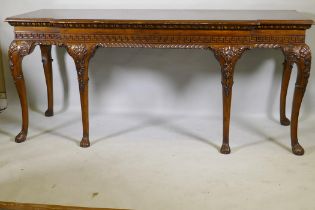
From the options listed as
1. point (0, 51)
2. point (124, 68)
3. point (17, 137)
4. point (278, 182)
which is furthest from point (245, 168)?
point (0, 51)

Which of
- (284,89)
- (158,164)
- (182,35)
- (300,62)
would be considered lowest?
(158,164)

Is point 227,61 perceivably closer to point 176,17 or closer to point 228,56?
point 228,56

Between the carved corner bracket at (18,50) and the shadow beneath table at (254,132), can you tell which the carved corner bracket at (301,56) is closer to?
the shadow beneath table at (254,132)

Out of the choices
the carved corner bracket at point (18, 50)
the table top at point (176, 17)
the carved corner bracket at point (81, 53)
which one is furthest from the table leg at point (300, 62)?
the carved corner bracket at point (18, 50)

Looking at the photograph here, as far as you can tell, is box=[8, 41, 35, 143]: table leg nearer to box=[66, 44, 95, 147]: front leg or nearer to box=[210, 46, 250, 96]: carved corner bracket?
box=[66, 44, 95, 147]: front leg

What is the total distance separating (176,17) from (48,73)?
0.94 metres

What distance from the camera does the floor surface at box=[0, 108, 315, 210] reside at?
5.16ft

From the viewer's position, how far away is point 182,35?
1804mm

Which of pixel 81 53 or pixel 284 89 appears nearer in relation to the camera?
pixel 81 53

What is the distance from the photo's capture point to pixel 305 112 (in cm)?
243

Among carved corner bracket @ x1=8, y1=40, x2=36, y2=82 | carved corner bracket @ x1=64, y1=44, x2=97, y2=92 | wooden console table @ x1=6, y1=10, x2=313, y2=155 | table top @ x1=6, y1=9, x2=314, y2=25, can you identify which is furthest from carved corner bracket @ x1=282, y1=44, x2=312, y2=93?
carved corner bracket @ x1=8, y1=40, x2=36, y2=82

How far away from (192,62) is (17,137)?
1.10 metres

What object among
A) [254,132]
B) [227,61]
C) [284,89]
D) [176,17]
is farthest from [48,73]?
[284,89]

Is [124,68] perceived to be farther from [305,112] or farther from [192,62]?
[305,112]
